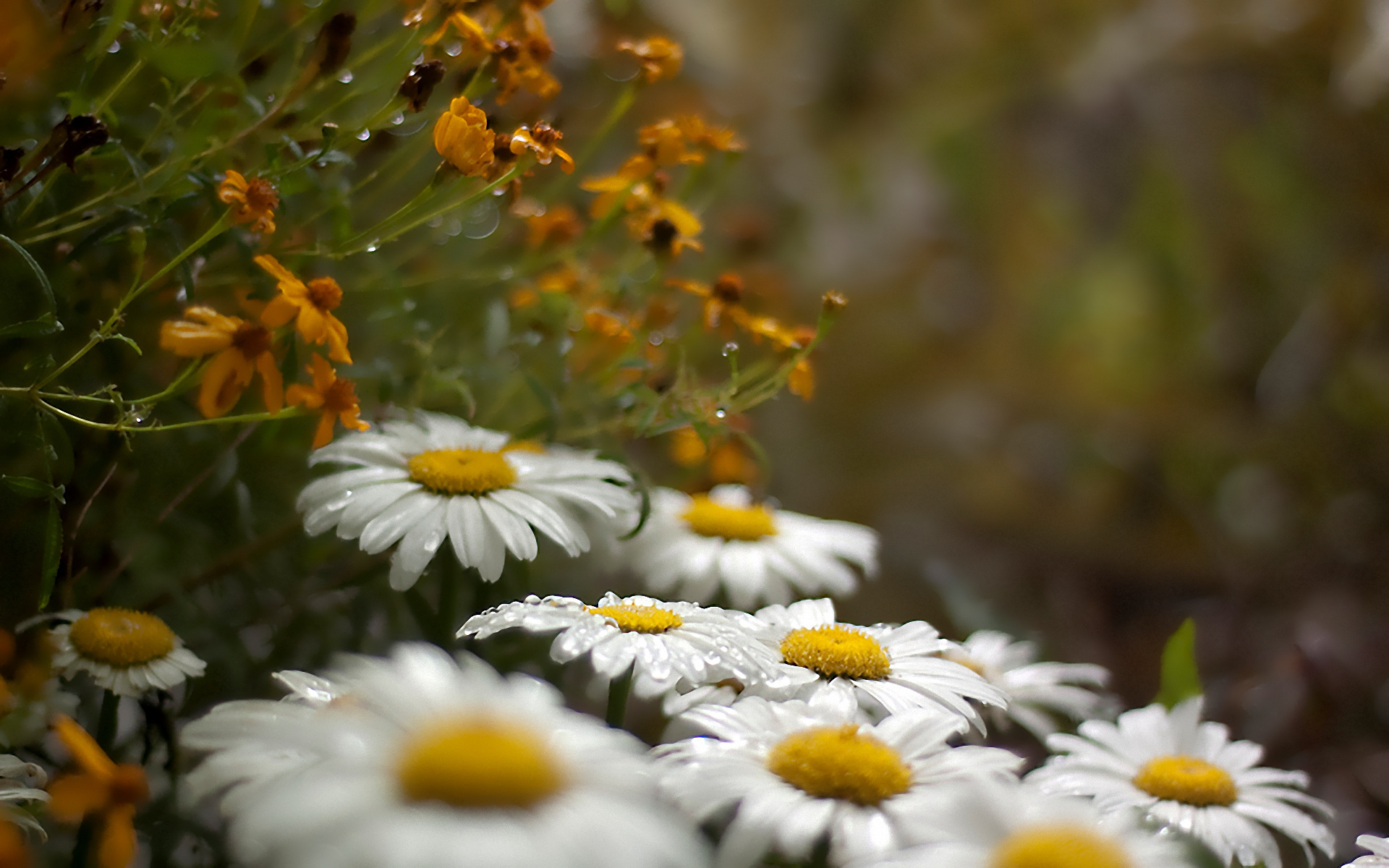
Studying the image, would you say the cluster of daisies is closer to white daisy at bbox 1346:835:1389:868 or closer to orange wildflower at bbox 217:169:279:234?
white daisy at bbox 1346:835:1389:868

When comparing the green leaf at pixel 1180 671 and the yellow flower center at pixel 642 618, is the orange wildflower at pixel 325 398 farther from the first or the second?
the green leaf at pixel 1180 671

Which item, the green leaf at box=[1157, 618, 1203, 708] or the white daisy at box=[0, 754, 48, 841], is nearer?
the white daisy at box=[0, 754, 48, 841]

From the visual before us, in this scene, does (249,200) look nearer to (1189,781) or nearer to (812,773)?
(812,773)

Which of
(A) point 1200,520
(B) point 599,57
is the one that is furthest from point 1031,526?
(B) point 599,57

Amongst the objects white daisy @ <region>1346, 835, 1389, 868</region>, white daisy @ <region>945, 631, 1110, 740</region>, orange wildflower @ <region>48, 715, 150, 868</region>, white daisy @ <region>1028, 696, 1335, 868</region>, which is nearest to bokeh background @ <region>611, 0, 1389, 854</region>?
white daisy @ <region>945, 631, 1110, 740</region>

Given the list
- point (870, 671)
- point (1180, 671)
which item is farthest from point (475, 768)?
point (1180, 671)
